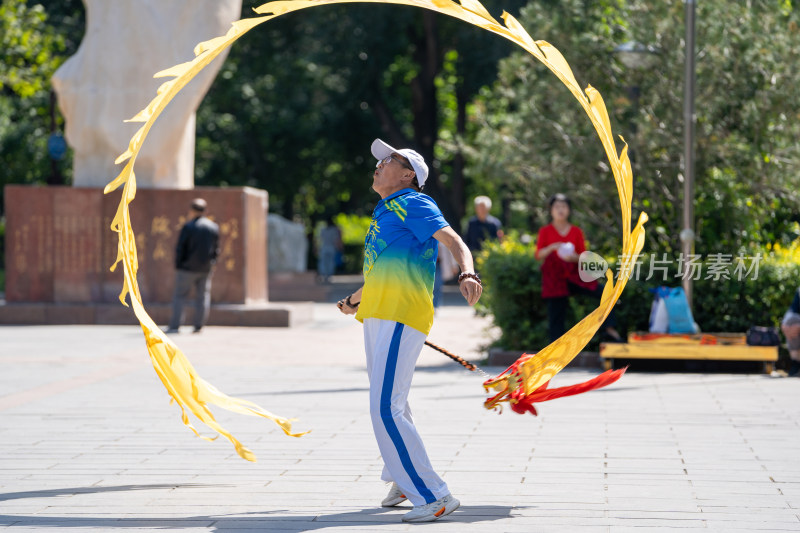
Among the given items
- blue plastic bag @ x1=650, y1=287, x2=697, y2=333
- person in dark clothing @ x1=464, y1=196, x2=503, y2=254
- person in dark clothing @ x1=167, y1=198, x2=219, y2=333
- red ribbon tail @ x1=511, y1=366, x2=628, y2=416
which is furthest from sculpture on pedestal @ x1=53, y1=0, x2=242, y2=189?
red ribbon tail @ x1=511, y1=366, x2=628, y2=416

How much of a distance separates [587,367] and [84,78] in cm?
945

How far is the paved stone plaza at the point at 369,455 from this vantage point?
18.2 ft

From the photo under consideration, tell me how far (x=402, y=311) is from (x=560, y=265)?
20.5ft

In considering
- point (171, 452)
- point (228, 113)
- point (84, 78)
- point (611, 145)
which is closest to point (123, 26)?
point (84, 78)

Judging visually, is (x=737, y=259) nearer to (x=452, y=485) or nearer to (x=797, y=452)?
(x=797, y=452)

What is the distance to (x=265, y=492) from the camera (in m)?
6.14

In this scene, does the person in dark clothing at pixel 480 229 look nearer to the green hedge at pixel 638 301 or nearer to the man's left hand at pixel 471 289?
the green hedge at pixel 638 301

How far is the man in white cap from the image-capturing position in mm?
5484

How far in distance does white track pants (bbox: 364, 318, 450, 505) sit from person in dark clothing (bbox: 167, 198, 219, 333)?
10.2m

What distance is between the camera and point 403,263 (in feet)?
18.5

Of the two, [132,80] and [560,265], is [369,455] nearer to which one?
[560,265]

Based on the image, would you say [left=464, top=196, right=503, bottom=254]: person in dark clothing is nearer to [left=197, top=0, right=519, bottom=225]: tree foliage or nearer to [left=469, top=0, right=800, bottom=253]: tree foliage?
[left=469, top=0, right=800, bottom=253]: tree foliage

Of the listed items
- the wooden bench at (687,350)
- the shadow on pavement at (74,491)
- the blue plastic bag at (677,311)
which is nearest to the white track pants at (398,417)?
the shadow on pavement at (74,491)

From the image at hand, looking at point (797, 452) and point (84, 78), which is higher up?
point (84, 78)
